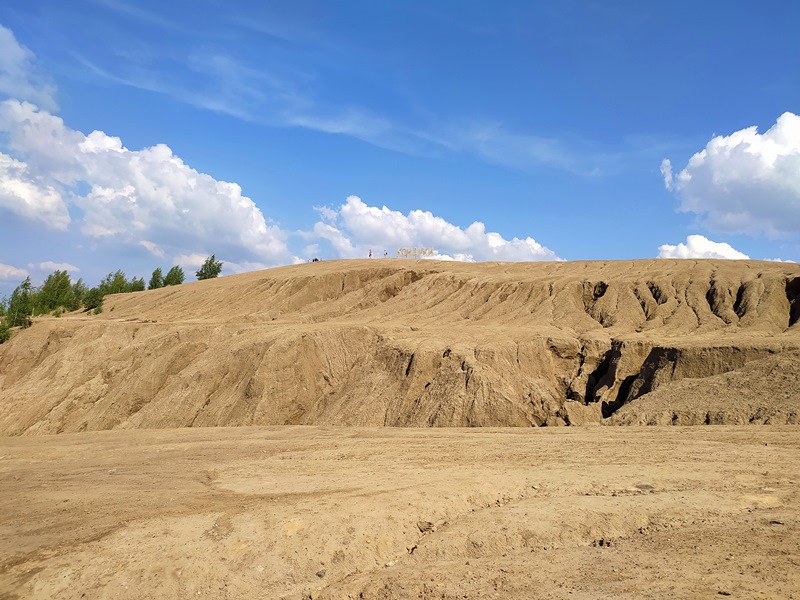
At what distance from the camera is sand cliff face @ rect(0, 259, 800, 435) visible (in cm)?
2408

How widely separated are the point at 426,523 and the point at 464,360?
14.5 m

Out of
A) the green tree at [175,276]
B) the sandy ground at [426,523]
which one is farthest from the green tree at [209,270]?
the sandy ground at [426,523]

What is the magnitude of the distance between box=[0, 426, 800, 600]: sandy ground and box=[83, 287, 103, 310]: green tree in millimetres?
49423

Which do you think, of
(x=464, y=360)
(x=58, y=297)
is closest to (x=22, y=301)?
(x=58, y=297)

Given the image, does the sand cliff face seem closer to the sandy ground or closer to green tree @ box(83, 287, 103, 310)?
the sandy ground

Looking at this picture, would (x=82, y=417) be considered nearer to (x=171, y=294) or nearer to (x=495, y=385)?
(x=495, y=385)

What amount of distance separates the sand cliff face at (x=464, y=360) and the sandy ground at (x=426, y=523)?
18.0 feet

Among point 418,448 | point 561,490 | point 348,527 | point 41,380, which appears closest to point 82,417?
point 41,380

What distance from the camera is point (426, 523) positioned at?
482 inches

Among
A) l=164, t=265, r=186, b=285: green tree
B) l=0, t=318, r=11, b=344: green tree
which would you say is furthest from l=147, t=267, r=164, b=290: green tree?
l=0, t=318, r=11, b=344: green tree

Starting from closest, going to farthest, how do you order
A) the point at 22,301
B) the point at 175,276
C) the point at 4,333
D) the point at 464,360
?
1. the point at 464,360
2. the point at 4,333
3. the point at 22,301
4. the point at 175,276

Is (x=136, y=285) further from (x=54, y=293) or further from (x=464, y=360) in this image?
(x=464, y=360)

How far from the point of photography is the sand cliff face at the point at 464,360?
24.1 meters

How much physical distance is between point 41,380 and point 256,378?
14186 mm
